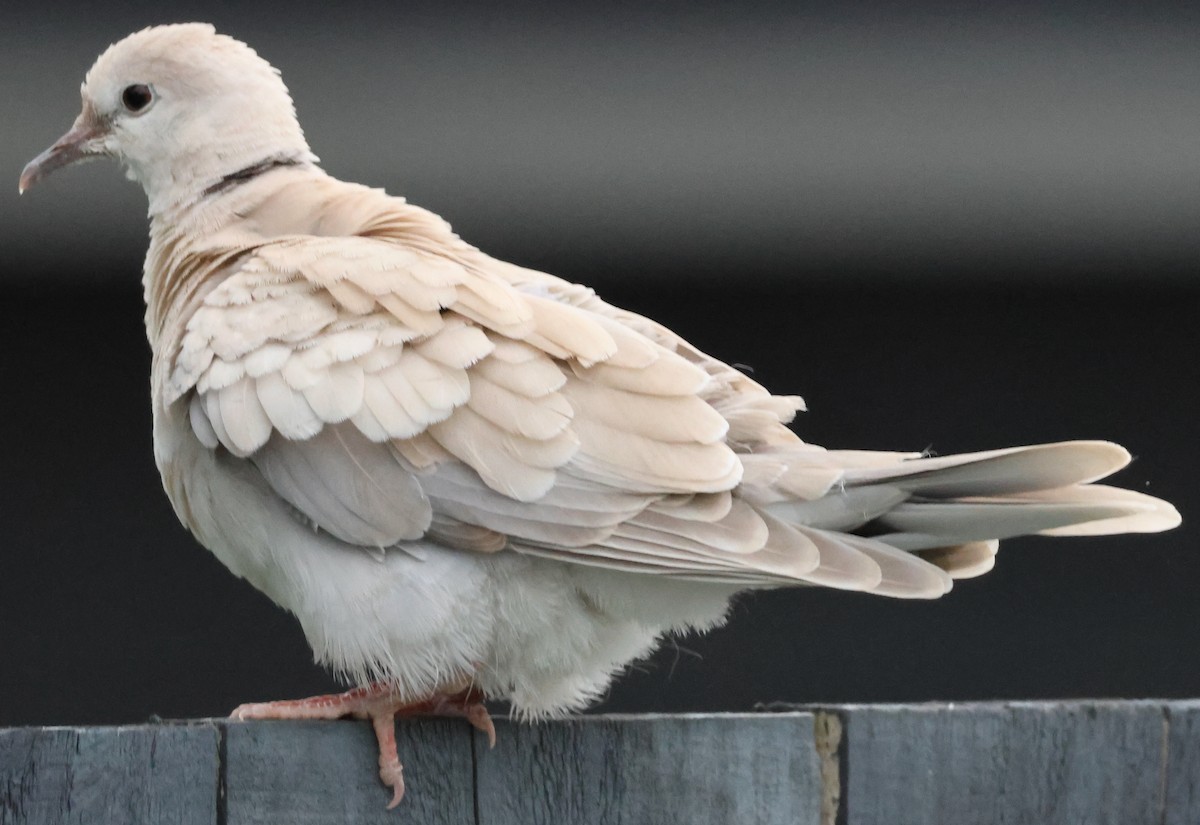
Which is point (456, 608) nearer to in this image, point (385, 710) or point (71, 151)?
point (385, 710)

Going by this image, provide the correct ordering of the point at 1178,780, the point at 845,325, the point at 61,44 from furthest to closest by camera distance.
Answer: the point at 845,325 → the point at 61,44 → the point at 1178,780

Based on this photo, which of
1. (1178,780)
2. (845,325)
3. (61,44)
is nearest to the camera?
(1178,780)

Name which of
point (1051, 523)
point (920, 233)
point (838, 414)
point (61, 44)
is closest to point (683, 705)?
point (838, 414)

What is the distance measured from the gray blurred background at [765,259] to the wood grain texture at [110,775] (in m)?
2.65

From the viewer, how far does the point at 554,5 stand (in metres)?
4.56

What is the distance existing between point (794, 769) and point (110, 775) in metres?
0.88

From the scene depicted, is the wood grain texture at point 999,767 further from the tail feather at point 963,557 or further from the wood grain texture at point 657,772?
the tail feather at point 963,557

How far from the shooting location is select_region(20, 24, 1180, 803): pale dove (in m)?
2.42

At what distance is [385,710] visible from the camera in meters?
2.43

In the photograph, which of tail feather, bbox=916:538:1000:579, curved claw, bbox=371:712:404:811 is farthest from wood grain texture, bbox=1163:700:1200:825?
curved claw, bbox=371:712:404:811

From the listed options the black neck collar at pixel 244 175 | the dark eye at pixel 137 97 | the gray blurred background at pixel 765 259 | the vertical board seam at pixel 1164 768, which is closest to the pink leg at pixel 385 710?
the vertical board seam at pixel 1164 768

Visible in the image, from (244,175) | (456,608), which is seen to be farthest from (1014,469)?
(244,175)

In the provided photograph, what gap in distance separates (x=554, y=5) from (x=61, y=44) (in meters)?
1.31

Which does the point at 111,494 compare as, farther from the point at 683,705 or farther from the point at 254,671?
the point at 683,705
